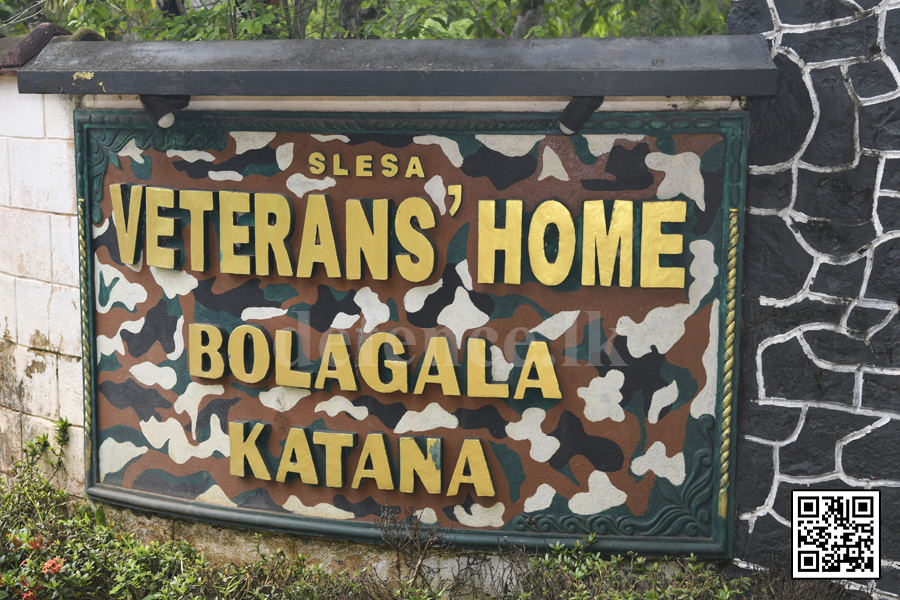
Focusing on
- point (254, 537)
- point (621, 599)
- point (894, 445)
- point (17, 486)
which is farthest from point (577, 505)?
point (17, 486)

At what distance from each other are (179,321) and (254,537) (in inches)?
50.7

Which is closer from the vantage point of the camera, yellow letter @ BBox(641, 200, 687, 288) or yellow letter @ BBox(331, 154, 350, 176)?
yellow letter @ BBox(641, 200, 687, 288)

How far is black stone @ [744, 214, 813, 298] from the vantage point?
11.7 feet

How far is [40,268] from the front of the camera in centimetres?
450

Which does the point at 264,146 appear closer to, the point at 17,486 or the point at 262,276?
the point at 262,276

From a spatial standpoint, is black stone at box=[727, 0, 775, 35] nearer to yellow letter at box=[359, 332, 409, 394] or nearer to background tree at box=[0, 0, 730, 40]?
background tree at box=[0, 0, 730, 40]

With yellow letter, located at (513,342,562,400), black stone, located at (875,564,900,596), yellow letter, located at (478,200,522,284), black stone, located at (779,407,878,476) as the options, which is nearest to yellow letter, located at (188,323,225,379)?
yellow letter, located at (478,200,522,284)

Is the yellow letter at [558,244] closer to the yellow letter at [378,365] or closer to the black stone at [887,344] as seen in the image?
the yellow letter at [378,365]

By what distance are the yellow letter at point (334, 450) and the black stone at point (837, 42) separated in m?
2.95

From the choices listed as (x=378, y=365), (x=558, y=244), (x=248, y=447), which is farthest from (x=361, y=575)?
(x=558, y=244)

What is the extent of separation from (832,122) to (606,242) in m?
1.18

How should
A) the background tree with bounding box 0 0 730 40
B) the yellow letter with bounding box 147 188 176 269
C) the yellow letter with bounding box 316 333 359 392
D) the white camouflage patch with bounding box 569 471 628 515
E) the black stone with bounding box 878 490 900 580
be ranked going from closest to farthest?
the black stone with bounding box 878 490 900 580
the white camouflage patch with bounding box 569 471 628 515
the yellow letter with bounding box 316 333 359 392
the yellow letter with bounding box 147 188 176 269
the background tree with bounding box 0 0 730 40

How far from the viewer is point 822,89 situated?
347 centimetres

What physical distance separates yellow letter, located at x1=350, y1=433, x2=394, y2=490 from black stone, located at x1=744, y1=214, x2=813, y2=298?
2033 millimetres
